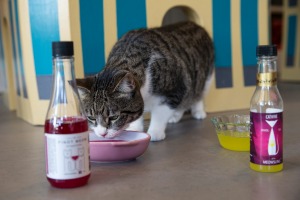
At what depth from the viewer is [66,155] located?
3.01ft

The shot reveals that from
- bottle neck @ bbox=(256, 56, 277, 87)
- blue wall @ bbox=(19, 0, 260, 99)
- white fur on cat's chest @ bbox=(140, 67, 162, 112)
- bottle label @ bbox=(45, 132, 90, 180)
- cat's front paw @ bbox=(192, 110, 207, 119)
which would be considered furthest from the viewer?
cat's front paw @ bbox=(192, 110, 207, 119)

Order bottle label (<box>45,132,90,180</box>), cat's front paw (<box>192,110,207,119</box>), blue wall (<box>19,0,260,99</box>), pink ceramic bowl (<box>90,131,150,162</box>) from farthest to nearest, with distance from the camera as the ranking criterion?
cat's front paw (<box>192,110,207,119</box>), blue wall (<box>19,0,260,99</box>), pink ceramic bowl (<box>90,131,150,162</box>), bottle label (<box>45,132,90,180</box>)

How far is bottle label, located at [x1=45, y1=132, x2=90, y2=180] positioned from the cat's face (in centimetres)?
30

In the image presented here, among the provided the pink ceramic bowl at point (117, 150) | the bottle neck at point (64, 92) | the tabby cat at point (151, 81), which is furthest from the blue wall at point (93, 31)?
the bottle neck at point (64, 92)

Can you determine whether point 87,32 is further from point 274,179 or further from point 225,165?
point 274,179

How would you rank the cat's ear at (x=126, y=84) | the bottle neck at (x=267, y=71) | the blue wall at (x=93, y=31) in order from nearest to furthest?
the bottle neck at (x=267, y=71) → the cat's ear at (x=126, y=84) → the blue wall at (x=93, y=31)

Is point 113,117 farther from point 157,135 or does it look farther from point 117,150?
point 157,135

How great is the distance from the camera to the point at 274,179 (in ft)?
3.35

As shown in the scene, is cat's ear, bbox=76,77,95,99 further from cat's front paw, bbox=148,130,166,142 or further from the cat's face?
cat's front paw, bbox=148,130,166,142

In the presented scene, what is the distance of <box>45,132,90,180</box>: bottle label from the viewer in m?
0.92

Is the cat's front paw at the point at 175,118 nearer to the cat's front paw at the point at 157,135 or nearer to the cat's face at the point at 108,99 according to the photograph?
the cat's front paw at the point at 157,135

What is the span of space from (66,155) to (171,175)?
30cm

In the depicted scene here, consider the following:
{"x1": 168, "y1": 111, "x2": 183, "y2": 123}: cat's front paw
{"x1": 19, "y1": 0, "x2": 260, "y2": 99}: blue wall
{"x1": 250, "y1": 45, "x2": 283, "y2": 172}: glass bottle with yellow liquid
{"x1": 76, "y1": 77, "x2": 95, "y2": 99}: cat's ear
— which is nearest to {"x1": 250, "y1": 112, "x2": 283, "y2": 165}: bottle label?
{"x1": 250, "y1": 45, "x2": 283, "y2": 172}: glass bottle with yellow liquid

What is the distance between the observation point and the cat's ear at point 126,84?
124 cm
